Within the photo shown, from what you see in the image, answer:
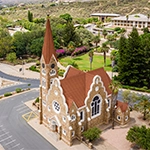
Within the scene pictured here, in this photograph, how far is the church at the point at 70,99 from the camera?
145 ft

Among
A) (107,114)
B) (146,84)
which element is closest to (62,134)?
(107,114)

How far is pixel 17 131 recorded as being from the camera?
49.4 metres

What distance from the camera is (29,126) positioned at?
51.1 m

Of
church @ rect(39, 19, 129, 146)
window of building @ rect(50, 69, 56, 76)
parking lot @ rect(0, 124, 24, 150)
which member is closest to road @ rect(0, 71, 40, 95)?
parking lot @ rect(0, 124, 24, 150)

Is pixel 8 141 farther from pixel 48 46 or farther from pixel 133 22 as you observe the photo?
pixel 133 22

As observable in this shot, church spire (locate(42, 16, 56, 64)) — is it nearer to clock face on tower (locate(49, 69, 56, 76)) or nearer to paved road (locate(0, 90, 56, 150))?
clock face on tower (locate(49, 69, 56, 76))

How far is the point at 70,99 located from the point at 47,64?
879cm

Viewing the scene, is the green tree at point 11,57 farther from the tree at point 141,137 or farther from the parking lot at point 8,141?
the tree at point 141,137

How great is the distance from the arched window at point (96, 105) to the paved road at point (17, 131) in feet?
37.0

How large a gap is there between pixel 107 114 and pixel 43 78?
16058 mm

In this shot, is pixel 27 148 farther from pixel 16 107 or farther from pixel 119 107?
pixel 119 107

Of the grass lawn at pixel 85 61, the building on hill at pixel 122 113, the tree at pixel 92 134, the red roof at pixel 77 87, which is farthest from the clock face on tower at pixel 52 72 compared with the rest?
the grass lawn at pixel 85 61

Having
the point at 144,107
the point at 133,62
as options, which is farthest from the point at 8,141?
the point at 133,62

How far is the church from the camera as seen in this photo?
44.1m
